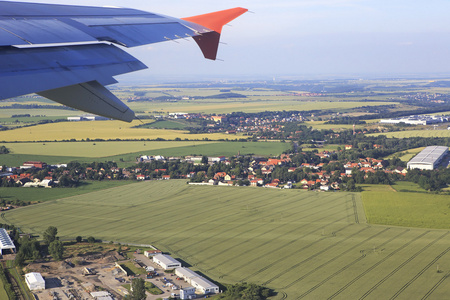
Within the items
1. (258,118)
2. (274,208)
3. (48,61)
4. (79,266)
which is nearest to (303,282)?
(79,266)

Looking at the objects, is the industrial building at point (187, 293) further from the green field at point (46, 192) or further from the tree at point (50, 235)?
the green field at point (46, 192)

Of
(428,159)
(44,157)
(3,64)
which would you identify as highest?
(3,64)

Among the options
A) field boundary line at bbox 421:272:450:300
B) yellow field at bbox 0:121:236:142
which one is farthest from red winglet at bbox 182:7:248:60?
yellow field at bbox 0:121:236:142

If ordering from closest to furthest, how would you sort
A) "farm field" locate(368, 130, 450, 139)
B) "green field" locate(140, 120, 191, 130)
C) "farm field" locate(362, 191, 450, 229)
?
"farm field" locate(362, 191, 450, 229)
"farm field" locate(368, 130, 450, 139)
"green field" locate(140, 120, 191, 130)

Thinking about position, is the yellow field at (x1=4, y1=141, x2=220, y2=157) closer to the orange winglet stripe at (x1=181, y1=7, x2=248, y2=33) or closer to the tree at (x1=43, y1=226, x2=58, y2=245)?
the tree at (x1=43, y1=226, x2=58, y2=245)

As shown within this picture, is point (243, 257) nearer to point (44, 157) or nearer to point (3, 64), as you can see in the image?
point (3, 64)

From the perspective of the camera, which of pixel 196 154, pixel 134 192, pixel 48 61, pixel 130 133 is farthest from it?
pixel 130 133

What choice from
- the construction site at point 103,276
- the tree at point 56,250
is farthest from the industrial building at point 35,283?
the tree at point 56,250
